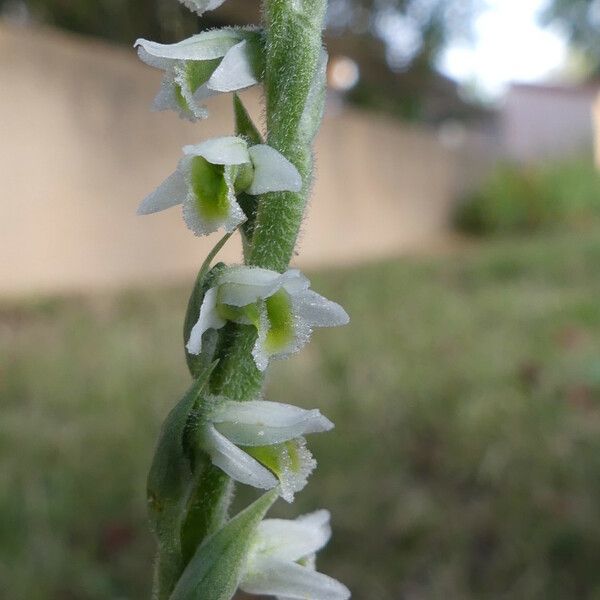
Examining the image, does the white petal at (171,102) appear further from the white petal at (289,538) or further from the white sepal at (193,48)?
the white petal at (289,538)

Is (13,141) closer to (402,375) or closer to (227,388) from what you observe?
(402,375)

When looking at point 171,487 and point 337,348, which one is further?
point 337,348

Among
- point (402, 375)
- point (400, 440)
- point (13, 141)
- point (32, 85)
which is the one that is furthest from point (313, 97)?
point (32, 85)

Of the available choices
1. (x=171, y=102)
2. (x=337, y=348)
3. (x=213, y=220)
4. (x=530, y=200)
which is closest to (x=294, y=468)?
(x=213, y=220)

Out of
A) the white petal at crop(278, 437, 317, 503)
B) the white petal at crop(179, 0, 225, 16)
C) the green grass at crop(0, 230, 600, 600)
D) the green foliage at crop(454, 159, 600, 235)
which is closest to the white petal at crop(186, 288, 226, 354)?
the white petal at crop(278, 437, 317, 503)

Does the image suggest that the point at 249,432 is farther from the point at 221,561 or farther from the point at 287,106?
the point at 287,106

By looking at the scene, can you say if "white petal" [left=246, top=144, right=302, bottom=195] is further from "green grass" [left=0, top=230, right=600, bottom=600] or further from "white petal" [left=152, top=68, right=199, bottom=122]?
"green grass" [left=0, top=230, right=600, bottom=600]
